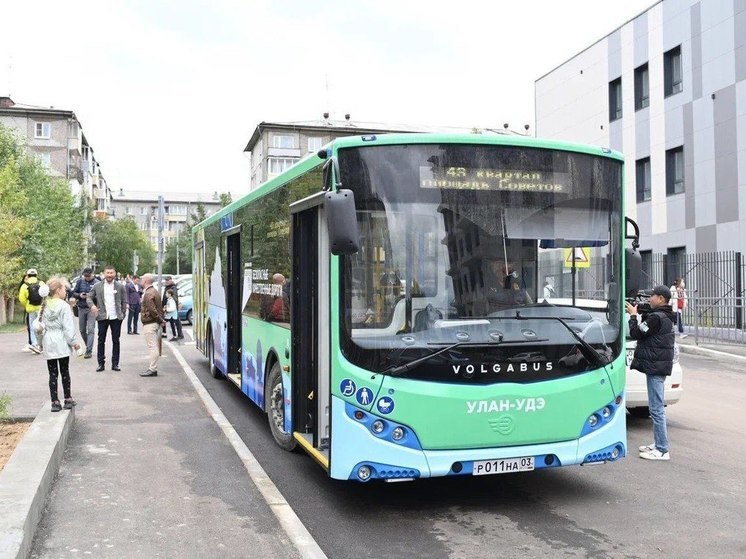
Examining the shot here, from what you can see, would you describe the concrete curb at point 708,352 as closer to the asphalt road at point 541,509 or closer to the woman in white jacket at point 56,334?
the asphalt road at point 541,509

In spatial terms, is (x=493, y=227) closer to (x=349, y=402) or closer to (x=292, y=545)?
(x=349, y=402)

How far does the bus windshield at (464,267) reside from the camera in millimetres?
5668

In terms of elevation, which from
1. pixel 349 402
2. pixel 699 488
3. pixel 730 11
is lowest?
pixel 699 488

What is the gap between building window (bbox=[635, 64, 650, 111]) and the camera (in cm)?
3197

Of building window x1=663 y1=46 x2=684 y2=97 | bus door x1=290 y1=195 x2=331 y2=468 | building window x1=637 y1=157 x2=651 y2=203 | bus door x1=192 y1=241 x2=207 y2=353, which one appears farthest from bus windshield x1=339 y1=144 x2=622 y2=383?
building window x1=637 y1=157 x2=651 y2=203

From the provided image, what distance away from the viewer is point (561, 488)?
677 centimetres

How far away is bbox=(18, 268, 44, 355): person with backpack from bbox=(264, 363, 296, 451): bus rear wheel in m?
2.98

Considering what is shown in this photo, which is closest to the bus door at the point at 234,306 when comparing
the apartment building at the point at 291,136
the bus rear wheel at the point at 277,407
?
the bus rear wheel at the point at 277,407

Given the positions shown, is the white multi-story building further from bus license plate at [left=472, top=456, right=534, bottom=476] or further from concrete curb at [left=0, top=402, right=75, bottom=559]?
concrete curb at [left=0, top=402, right=75, bottom=559]

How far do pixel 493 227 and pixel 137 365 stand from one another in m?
11.2

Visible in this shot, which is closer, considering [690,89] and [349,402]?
[349,402]

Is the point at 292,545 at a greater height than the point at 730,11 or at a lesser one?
lesser

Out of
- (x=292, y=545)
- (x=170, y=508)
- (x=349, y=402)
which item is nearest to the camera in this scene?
(x=292, y=545)

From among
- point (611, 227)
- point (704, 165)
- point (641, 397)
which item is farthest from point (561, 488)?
point (704, 165)
